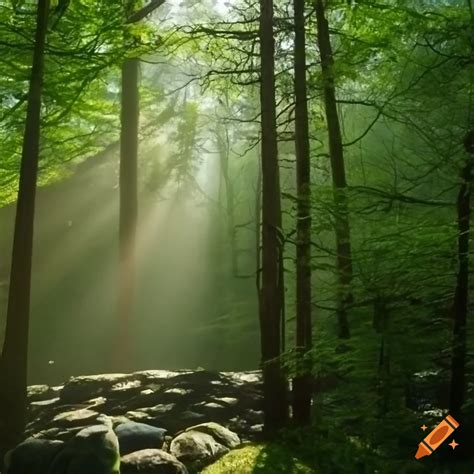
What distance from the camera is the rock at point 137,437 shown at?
7.29m

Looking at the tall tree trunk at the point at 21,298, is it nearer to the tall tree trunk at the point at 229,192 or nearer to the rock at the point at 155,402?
the rock at the point at 155,402

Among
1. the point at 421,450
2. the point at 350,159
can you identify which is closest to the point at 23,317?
the point at 421,450

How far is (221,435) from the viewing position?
7883 mm

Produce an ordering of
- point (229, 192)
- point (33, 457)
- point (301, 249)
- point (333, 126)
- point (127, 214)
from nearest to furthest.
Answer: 1. point (33, 457)
2. point (301, 249)
3. point (333, 126)
4. point (127, 214)
5. point (229, 192)

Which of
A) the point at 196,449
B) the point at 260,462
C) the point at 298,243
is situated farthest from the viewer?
the point at 298,243

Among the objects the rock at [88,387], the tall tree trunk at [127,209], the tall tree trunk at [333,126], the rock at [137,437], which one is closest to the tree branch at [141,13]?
the tall tree trunk at [127,209]

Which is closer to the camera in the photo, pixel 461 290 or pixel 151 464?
pixel 461 290

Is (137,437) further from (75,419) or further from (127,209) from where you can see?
(127,209)

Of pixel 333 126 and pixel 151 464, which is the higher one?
pixel 333 126

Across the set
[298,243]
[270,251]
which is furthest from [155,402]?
[298,243]

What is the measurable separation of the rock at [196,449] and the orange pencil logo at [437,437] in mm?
2737

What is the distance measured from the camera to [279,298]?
27.2ft

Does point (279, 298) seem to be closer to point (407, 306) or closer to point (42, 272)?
point (407, 306)

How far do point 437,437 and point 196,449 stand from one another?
122 inches
